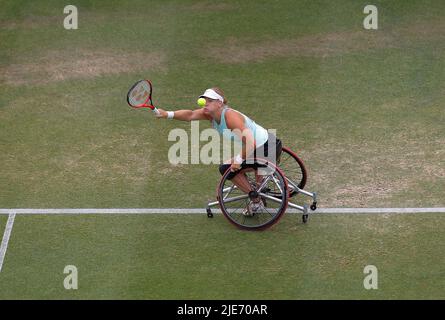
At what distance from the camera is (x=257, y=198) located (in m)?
13.5

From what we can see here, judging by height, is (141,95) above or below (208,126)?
below

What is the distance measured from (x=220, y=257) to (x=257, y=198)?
3.41 ft

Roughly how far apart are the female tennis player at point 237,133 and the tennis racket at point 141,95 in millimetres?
242

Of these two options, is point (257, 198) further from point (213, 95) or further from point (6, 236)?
point (6, 236)

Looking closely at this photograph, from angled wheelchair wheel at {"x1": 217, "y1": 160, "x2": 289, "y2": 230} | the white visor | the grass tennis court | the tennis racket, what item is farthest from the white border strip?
the white visor

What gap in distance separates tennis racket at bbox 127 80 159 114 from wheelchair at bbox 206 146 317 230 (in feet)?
4.54

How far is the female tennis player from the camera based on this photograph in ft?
43.2

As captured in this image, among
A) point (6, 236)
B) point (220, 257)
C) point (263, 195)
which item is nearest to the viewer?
point (220, 257)

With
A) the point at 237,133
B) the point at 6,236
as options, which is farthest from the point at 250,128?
the point at 6,236

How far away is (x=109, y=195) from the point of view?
14.3 meters

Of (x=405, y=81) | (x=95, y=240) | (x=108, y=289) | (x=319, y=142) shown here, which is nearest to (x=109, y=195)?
(x=95, y=240)

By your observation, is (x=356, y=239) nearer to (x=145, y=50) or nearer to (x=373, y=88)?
(x=373, y=88)

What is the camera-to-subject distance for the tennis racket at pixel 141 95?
1338cm
